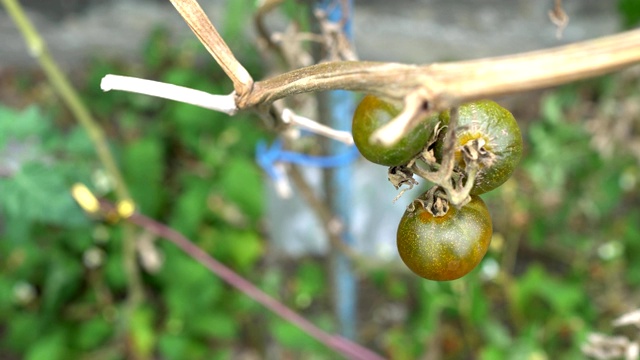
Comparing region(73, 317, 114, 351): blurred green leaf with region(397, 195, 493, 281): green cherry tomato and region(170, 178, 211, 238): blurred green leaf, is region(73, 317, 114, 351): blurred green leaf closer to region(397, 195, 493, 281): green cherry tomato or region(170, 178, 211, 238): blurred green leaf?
region(170, 178, 211, 238): blurred green leaf

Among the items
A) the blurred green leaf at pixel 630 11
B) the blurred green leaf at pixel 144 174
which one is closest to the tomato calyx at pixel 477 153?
the blurred green leaf at pixel 630 11

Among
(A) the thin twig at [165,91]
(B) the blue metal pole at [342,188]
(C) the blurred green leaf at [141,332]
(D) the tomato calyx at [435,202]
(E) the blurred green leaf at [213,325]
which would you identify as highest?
(B) the blue metal pole at [342,188]

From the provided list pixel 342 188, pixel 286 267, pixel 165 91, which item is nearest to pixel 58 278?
pixel 286 267

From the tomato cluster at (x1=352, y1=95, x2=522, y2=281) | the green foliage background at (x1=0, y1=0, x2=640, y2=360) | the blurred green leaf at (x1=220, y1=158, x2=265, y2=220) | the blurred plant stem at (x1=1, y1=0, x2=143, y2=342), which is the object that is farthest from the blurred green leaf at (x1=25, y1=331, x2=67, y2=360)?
the tomato cluster at (x1=352, y1=95, x2=522, y2=281)

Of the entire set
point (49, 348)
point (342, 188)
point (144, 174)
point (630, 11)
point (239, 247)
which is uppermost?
point (630, 11)

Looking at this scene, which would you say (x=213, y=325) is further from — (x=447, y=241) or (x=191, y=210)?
(x=447, y=241)

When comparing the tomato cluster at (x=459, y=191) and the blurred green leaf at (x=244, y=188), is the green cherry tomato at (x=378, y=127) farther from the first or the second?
the blurred green leaf at (x=244, y=188)
